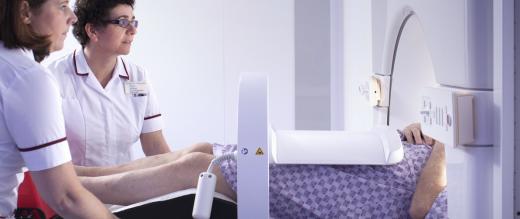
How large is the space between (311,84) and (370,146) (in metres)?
2.30

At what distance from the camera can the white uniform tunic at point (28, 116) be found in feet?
4.86

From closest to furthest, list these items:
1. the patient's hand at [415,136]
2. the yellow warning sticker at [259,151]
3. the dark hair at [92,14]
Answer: the yellow warning sticker at [259,151], the patient's hand at [415,136], the dark hair at [92,14]

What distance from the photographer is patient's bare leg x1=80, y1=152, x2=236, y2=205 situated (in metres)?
1.84

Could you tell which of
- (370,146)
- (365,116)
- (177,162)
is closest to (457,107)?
(370,146)

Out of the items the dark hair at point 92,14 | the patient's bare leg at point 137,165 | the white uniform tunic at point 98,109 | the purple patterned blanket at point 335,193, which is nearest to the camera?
the purple patterned blanket at point 335,193

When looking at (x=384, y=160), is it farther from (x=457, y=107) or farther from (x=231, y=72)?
(x=231, y=72)

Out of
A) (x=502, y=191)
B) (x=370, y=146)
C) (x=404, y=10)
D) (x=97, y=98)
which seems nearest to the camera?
(x=502, y=191)

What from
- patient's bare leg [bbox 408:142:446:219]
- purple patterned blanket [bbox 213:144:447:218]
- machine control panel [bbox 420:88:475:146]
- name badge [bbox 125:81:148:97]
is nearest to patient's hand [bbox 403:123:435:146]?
patient's bare leg [bbox 408:142:446:219]

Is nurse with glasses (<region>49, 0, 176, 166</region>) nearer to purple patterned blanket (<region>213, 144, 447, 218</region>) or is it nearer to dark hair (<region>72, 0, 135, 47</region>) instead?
dark hair (<region>72, 0, 135, 47</region>)

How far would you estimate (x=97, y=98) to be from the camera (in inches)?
98.4

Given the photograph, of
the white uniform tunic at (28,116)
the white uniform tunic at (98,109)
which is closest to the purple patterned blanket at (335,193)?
the white uniform tunic at (28,116)

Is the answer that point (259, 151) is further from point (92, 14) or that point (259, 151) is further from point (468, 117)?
point (92, 14)

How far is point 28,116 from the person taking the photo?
1.49 metres

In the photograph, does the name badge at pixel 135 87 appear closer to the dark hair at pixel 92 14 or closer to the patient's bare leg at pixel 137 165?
the dark hair at pixel 92 14
